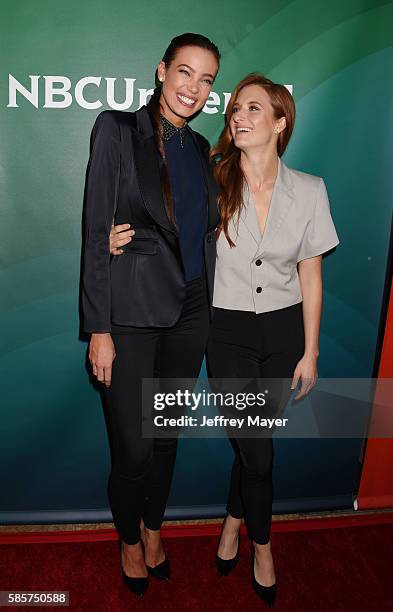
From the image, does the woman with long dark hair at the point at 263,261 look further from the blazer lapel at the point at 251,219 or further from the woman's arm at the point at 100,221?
the woman's arm at the point at 100,221

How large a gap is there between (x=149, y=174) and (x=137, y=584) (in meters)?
1.67

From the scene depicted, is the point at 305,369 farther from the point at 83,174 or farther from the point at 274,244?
the point at 83,174

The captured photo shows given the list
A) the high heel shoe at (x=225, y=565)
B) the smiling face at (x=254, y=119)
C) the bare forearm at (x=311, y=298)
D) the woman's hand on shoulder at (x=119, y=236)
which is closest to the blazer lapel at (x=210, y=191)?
the smiling face at (x=254, y=119)

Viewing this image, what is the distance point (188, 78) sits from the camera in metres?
1.82

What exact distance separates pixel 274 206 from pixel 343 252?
26.3 inches

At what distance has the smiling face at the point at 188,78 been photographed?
1.81 m

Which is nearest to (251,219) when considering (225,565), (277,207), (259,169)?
(277,207)

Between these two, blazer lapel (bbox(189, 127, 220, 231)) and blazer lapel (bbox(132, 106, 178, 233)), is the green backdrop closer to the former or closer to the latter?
blazer lapel (bbox(189, 127, 220, 231))

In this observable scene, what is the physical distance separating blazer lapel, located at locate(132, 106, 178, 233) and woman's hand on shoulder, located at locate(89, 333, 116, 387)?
17.6 inches

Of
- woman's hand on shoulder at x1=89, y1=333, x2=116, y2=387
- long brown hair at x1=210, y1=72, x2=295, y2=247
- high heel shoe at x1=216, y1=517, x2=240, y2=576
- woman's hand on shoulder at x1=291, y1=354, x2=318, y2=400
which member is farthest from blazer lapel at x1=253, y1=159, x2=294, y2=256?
high heel shoe at x1=216, y1=517, x2=240, y2=576

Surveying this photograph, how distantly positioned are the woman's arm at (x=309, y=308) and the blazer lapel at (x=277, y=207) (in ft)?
0.70

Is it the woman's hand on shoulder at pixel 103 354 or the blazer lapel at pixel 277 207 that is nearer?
the woman's hand on shoulder at pixel 103 354

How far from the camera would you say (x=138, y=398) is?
1.97 m

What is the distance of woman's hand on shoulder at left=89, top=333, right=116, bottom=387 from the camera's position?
73.4 inches
